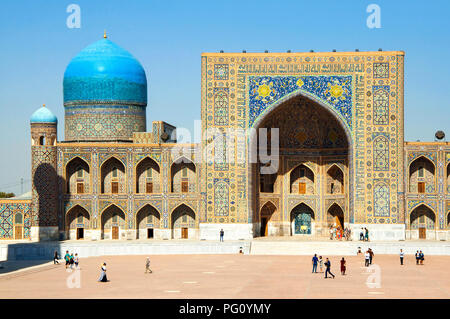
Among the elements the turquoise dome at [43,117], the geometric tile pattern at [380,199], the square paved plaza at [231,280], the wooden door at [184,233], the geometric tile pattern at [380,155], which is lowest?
the square paved plaza at [231,280]

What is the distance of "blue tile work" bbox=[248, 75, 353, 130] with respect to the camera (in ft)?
114

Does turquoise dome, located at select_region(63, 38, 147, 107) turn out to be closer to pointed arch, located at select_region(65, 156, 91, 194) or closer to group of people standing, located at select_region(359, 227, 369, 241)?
pointed arch, located at select_region(65, 156, 91, 194)

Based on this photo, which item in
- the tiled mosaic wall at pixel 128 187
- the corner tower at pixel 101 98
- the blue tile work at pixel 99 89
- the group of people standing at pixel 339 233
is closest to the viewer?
the group of people standing at pixel 339 233

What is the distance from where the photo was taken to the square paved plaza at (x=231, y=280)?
64.4 feet

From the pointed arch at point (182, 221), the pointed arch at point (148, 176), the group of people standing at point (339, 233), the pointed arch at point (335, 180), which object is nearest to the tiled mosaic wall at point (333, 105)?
the group of people standing at point (339, 233)

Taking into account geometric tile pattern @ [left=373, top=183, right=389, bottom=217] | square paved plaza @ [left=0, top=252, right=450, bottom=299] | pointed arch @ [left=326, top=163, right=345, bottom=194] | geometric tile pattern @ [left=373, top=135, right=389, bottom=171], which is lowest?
square paved plaza @ [left=0, top=252, right=450, bottom=299]

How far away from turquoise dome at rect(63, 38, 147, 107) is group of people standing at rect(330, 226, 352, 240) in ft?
43.4

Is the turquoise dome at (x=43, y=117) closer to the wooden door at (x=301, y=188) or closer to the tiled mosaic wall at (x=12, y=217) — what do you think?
the tiled mosaic wall at (x=12, y=217)

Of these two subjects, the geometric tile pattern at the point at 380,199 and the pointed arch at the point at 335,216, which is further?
the pointed arch at the point at 335,216

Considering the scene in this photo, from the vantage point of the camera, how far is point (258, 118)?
35.1 m

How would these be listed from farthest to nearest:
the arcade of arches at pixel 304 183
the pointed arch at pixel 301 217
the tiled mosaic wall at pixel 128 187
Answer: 1. the pointed arch at pixel 301 217
2. the arcade of arches at pixel 304 183
3. the tiled mosaic wall at pixel 128 187

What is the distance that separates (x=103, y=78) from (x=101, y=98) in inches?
44.5

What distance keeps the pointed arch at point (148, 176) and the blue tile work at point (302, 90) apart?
226 inches

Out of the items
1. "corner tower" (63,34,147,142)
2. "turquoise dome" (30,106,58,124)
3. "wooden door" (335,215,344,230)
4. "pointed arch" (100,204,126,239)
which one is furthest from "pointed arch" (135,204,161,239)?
"wooden door" (335,215,344,230)
